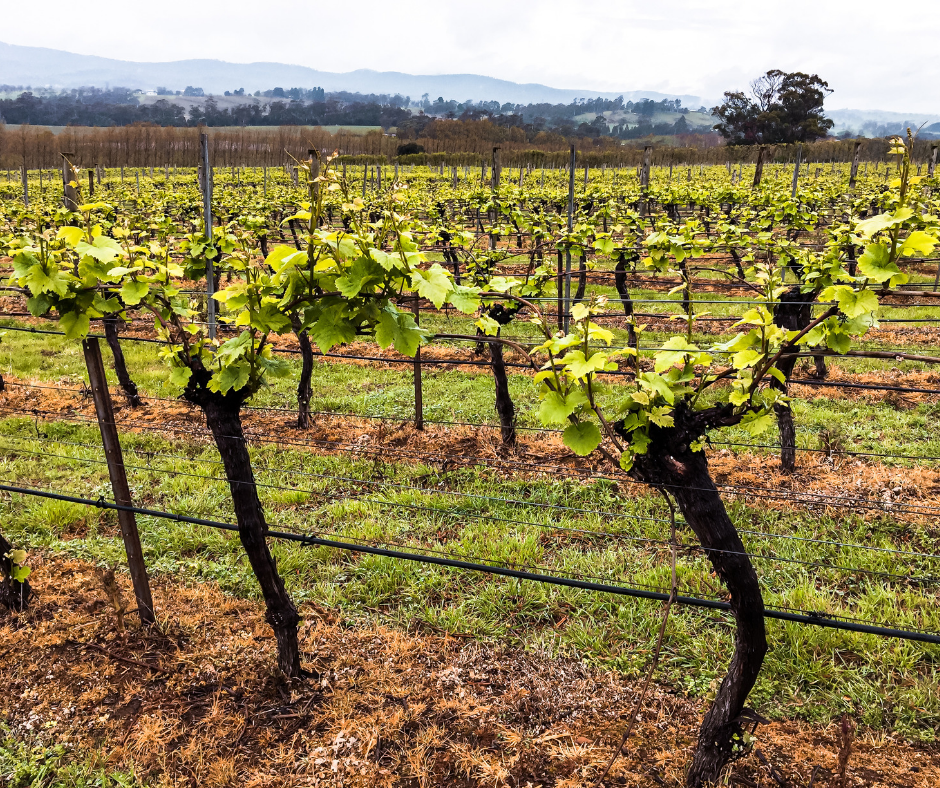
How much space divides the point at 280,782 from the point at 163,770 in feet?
1.84

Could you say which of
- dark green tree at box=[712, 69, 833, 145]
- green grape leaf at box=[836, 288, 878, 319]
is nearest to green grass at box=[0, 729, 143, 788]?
green grape leaf at box=[836, 288, 878, 319]

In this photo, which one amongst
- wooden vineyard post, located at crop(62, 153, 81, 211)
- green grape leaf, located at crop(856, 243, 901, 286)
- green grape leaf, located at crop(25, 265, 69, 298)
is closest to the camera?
green grape leaf, located at crop(856, 243, 901, 286)

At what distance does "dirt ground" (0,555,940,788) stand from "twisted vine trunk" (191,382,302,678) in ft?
1.48

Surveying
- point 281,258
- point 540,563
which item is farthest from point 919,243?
point 540,563

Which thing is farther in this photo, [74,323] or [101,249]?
[74,323]

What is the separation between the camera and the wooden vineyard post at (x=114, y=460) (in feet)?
12.0

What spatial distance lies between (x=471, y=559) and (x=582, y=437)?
2203mm

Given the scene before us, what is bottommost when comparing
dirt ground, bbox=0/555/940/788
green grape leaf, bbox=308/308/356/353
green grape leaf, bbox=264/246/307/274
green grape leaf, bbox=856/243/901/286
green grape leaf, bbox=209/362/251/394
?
dirt ground, bbox=0/555/940/788

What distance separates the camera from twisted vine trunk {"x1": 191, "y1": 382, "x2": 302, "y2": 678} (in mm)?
3297

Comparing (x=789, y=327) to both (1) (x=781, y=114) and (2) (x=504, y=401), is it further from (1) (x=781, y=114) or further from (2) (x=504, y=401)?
(1) (x=781, y=114)

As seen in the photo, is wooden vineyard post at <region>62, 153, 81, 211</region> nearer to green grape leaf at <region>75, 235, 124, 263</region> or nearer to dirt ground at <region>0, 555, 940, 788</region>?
green grape leaf at <region>75, 235, 124, 263</region>

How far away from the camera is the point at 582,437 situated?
8.26 ft

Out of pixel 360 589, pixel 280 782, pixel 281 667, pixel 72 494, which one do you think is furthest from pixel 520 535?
pixel 72 494

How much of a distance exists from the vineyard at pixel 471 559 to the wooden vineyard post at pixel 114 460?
0.02 meters
